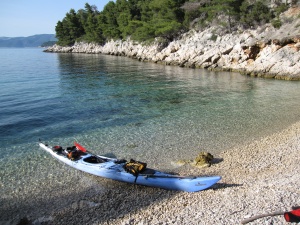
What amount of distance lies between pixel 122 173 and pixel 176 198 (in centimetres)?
278

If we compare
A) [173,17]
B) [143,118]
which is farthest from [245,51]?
[173,17]

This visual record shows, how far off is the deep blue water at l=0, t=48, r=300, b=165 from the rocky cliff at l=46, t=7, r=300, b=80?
185 inches

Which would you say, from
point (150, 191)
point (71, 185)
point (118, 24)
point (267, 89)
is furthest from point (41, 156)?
point (118, 24)

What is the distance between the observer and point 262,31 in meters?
44.7

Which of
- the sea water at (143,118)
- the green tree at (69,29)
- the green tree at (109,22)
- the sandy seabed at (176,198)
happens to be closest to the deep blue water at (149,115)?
the sea water at (143,118)

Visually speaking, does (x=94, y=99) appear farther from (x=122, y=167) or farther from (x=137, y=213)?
(x=137, y=213)

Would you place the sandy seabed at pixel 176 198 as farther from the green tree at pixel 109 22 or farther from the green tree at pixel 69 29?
the green tree at pixel 69 29

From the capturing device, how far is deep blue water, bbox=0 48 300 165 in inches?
624

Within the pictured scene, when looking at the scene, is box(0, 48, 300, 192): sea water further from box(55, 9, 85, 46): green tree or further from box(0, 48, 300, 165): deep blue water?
box(55, 9, 85, 46): green tree

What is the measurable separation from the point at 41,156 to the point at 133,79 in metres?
26.8

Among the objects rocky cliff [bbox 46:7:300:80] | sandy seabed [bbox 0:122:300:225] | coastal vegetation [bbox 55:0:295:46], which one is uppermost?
coastal vegetation [bbox 55:0:295:46]

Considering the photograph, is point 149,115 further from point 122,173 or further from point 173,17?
point 173,17

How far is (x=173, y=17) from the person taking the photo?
68.9 metres

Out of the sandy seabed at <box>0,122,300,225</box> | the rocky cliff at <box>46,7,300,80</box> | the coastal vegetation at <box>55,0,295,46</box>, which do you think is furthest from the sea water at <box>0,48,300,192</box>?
the coastal vegetation at <box>55,0,295,46</box>
